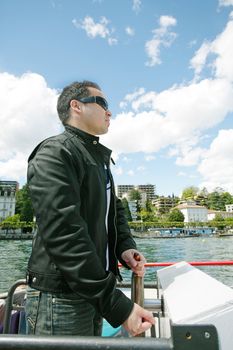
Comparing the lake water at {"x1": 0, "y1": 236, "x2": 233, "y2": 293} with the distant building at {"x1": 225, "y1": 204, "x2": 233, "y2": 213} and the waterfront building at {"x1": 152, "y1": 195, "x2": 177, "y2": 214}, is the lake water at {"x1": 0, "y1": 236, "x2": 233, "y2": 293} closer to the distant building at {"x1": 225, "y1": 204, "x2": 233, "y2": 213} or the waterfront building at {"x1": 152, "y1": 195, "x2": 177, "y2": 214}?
the waterfront building at {"x1": 152, "y1": 195, "x2": 177, "y2": 214}

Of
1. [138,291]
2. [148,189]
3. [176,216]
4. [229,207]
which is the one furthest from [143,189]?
[138,291]

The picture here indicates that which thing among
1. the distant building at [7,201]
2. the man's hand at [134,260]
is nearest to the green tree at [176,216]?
the distant building at [7,201]

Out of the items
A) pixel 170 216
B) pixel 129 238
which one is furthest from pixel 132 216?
pixel 129 238

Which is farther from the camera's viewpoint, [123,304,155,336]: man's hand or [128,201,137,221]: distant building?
[128,201,137,221]: distant building

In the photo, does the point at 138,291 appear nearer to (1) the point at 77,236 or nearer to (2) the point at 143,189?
(1) the point at 77,236

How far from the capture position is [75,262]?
1.04 m

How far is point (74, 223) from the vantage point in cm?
110

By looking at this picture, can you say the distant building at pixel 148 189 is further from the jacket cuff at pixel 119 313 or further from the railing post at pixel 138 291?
the jacket cuff at pixel 119 313

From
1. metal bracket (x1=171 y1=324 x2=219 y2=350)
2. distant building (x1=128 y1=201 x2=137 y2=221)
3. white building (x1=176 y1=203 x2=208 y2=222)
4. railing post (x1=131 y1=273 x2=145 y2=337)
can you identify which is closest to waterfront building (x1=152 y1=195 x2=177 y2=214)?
distant building (x1=128 y1=201 x2=137 y2=221)

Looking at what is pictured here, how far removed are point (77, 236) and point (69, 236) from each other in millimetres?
30

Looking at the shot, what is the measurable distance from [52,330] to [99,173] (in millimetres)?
750

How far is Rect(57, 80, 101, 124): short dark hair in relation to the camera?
5.73 ft

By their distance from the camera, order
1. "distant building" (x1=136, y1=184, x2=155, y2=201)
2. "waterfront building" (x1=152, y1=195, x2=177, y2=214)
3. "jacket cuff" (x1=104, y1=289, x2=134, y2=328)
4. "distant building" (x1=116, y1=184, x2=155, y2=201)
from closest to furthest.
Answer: "jacket cuff" (x1=104, y1=289, x2=134, y2=328) < "waterfront building" (x1=152, y1=195, x2=177, y2=214) < "distant building" (x1=116, y1=184, x2=155, y2=201) < "distant building" (x1=136, y1=184, x2=155, y2=201)

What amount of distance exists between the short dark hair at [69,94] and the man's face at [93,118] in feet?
0.13
